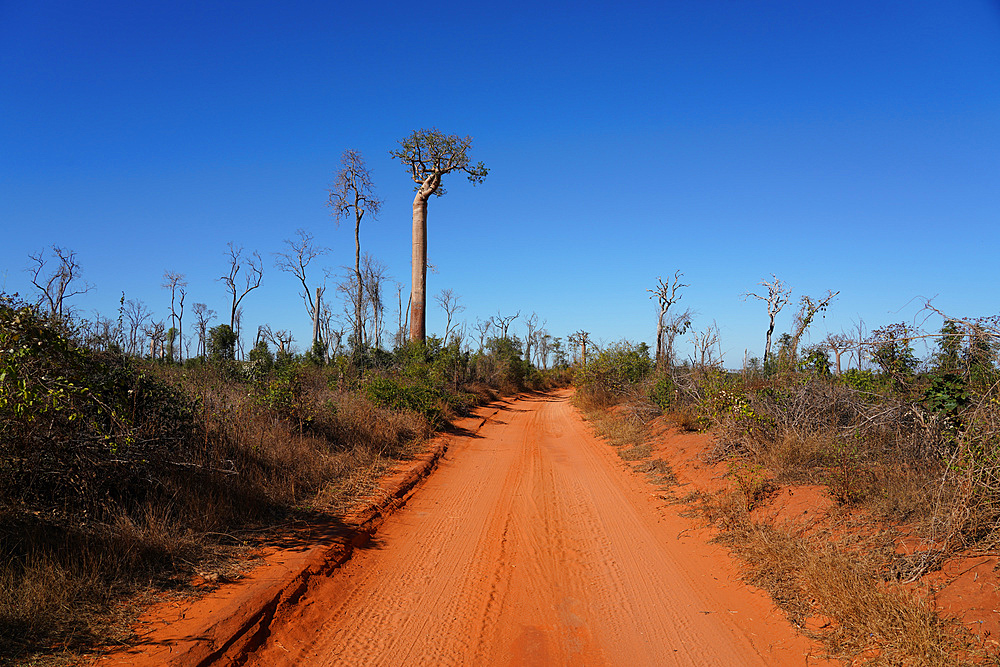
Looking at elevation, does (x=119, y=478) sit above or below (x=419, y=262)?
below

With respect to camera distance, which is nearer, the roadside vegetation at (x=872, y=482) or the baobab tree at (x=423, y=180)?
the roadside vegetation at (x=872, y=482)

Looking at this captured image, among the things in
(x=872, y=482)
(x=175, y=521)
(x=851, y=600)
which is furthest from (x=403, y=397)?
(x=851, y=600)

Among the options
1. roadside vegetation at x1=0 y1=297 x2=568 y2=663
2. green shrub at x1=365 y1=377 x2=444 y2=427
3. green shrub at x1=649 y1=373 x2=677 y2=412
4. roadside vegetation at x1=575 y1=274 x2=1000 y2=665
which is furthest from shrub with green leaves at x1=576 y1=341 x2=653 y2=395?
roadside vegetation at x1=0 y1=297 x2=568 y2=663

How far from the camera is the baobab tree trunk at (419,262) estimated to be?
841 inches

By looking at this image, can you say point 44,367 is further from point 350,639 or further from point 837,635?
point 837,635

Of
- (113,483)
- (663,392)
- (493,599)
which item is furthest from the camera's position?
(663,392)

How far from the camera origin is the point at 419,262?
21.5m

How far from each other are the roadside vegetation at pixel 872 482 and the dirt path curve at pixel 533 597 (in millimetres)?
426

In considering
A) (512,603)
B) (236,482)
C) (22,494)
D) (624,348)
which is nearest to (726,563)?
(512,603)

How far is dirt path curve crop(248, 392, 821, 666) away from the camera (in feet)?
12.3

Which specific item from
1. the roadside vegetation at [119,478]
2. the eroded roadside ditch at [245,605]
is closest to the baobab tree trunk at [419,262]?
the roadside vegetation at [119,478]

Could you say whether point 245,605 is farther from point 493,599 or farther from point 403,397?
point 403,397

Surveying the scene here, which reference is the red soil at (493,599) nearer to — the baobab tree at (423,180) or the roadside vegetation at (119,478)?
the roadside vegetation at (119,478)

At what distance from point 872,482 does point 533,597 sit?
3780 millimetres
